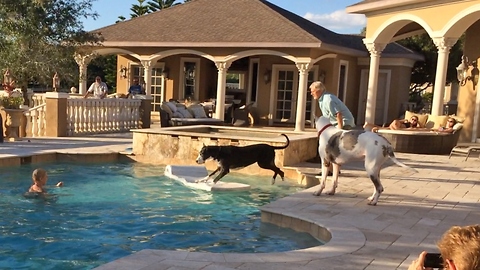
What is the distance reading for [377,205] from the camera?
6625mm

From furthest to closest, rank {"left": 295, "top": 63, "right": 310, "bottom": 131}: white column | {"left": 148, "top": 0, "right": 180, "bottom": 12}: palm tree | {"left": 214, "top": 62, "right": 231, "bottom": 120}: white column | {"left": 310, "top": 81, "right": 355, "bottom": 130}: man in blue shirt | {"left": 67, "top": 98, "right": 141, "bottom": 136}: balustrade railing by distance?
{"left": 148, "top": 0, "right": 180, "bottom": 12}: palm tree
{"left": 214, "top": 62, "right": 231, "bottom": 120}: white column
{"left": 295, "top": 63, "right": 310, "bottom": 131}: white column
{"left": 67, "top": 98, "right": 141, "bottom": 136}: balustrade railing
{"left": 310, "top": 81, "right": 355, "bottom": 130}: man in blue shirt

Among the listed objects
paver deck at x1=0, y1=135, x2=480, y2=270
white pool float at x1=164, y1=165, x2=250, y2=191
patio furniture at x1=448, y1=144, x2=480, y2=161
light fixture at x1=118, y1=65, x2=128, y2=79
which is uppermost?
light fixture at x1=118, y1=65, x2=128, y2=79

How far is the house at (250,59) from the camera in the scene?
57.7 feet

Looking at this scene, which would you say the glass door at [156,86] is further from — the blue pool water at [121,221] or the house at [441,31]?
the blue pool water at [121,221]

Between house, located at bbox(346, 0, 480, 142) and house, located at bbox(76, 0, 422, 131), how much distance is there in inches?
37.8

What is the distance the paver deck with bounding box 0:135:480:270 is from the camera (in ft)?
13.5

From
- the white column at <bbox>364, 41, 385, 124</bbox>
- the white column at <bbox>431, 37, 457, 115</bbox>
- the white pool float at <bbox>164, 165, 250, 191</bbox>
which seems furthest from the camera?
the white column at <bbox>364, 41, 385, 124</bbox>

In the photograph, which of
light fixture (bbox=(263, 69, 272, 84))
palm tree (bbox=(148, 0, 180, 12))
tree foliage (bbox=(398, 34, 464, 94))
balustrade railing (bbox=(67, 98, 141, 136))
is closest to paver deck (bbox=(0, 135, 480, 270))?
balustrade railing (bbox=(67, 98, 141, 136))

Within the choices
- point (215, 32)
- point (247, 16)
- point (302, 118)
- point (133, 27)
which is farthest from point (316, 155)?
point (133, 27)

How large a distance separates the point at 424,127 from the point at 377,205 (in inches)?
325

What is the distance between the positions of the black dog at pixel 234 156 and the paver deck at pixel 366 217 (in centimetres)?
124

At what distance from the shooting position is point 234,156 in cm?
789

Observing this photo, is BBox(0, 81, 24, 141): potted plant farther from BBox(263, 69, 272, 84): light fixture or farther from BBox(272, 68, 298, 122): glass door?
BBox(272, 68, 298, 122): glass door

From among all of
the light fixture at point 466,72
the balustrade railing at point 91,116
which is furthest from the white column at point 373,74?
the balustrade railing at point 91,116
